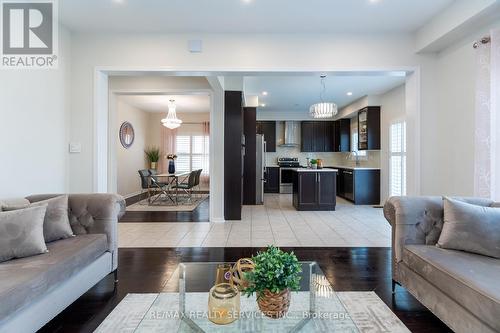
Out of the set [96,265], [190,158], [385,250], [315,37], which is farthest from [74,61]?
[190,158]

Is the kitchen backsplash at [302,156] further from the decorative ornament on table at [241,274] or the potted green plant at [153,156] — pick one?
the decorative ornament on table at [241,274]

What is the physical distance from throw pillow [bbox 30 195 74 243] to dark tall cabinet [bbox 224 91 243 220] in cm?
300

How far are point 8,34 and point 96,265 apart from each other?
7.58ft

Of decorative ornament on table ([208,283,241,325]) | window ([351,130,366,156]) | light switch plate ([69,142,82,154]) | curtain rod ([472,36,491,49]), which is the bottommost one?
decorative ornament on table ([208,283,241,325])

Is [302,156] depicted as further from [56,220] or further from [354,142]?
[56,220]

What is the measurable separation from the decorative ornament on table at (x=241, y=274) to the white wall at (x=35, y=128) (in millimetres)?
2295

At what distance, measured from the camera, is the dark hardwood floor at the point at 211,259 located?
77.6 inches

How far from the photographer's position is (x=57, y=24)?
10.3 feet

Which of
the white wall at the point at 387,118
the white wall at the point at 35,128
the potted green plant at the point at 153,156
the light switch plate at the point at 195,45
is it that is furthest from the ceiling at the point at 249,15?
the potted green plant at the point at 153,156

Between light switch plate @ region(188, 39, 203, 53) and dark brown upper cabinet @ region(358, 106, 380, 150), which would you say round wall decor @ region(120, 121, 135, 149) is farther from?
dark brown upper cabinet @ region(358, 106, 380, 150)

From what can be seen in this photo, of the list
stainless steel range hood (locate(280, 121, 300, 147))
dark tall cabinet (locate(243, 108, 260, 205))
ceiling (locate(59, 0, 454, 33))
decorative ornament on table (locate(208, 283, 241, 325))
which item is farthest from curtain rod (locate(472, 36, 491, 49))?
stainless steel range hood (locate(280, 121, 300, 147))

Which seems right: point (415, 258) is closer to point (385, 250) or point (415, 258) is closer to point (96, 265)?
point (385, 250)

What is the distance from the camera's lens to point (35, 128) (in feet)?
9.10

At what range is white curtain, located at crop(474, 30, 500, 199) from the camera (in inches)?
97.1
